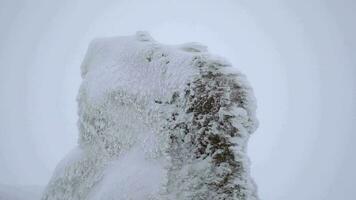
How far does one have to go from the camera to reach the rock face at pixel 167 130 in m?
4.23

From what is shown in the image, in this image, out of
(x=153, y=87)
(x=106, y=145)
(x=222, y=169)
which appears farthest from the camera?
(x=106, y=145)

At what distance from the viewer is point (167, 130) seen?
176 inches

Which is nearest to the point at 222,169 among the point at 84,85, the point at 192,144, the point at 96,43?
the point at 192,144

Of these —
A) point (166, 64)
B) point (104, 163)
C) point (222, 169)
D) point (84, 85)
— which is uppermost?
point (166, 64)

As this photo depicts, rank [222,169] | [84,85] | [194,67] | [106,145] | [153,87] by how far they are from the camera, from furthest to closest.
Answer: [84,85] < [106,145] < [153,87] < [194,67] < [222,169]

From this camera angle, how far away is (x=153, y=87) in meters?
4.80

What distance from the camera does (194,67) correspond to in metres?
4.50

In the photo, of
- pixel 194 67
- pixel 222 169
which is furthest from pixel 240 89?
pixel 222 169

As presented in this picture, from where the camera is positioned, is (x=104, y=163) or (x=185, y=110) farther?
(x=104, y=163)

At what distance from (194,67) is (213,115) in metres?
0.54

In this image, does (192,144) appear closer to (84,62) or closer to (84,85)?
(84,85)

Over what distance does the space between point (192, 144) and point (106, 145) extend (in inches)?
49.2

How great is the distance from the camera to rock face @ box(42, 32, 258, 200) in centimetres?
423

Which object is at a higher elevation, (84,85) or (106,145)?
(84,85)
